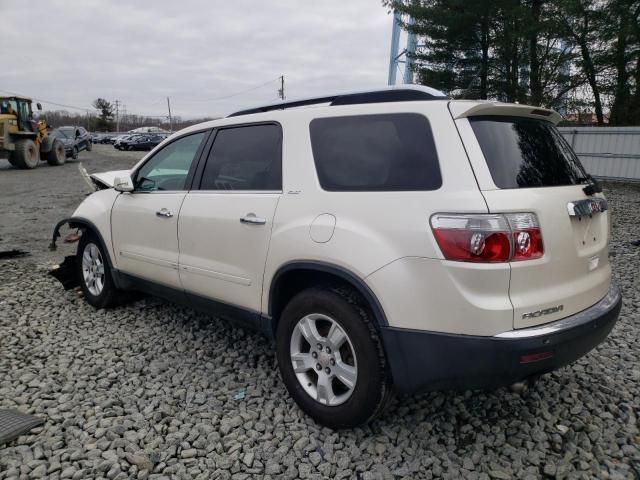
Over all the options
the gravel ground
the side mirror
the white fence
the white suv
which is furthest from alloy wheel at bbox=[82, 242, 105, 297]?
the white fence

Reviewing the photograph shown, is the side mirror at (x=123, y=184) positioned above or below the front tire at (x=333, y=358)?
above

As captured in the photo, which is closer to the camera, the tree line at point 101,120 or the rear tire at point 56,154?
the rear tire at point 56,154

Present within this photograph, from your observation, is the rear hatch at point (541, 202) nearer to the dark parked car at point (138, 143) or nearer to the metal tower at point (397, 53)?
the metal tower at point (397, 53)

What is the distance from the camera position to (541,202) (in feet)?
7.12

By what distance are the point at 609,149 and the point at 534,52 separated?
4.04 meters

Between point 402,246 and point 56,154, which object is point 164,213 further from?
point 56,154

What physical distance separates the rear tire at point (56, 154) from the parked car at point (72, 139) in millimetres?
1440

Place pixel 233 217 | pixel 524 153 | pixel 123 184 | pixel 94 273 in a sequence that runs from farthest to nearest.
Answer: pixel 94 273 < pixel 123 184 < pixel 233 217 < pixel 524 153

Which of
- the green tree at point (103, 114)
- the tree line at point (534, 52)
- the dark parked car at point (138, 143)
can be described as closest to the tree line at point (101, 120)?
the green tree at point (103, 114)

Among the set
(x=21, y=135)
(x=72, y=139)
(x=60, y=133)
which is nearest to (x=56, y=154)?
(x=21, y=135)

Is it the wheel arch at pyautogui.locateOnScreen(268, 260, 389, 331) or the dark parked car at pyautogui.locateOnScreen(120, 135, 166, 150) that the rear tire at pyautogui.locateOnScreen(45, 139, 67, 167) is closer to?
the dark parked car at pyautogui.locateOnScreen(120, 135, 166, 150)

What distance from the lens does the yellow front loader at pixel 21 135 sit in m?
18.9

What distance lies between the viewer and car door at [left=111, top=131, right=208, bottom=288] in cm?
353

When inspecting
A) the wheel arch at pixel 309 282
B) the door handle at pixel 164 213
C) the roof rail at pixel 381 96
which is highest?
the roof rail at pixel 381 96
